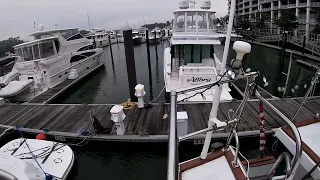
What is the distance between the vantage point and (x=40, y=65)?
1609 cm

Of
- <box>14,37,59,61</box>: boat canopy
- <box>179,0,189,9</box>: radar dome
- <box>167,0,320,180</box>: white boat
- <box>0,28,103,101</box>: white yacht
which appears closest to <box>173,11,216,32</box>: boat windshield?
<box>179,0,189,9</box>: radar dome

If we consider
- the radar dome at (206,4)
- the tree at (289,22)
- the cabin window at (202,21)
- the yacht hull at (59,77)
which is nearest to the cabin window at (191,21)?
the cabin window at (202,21)

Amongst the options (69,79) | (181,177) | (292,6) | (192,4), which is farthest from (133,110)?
(292,6)

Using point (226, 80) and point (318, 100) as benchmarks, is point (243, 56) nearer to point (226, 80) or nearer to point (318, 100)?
point (226, 80)

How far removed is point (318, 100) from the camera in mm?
10578

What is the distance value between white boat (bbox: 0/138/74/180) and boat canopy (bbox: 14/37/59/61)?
10.7 metres

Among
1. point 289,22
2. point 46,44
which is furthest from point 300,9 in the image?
point 46,44

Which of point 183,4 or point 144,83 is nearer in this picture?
point 183,4

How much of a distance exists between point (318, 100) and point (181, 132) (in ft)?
24.9

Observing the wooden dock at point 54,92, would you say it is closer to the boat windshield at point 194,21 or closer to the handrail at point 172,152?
the boat windshield at point 194,21

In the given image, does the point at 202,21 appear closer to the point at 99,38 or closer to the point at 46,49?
the point at 46,49

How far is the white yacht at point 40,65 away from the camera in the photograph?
14.9 m

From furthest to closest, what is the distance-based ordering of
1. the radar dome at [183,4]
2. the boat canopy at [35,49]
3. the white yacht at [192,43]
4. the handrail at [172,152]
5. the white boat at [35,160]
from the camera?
1. the boat canopy at [35,49]
2. the radar dome at [183,4]
3. the white yacht at [192,43]
4. the white boat at [35,160]
5. the handrail at [172,152]

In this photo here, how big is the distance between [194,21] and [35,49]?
12258 mm
